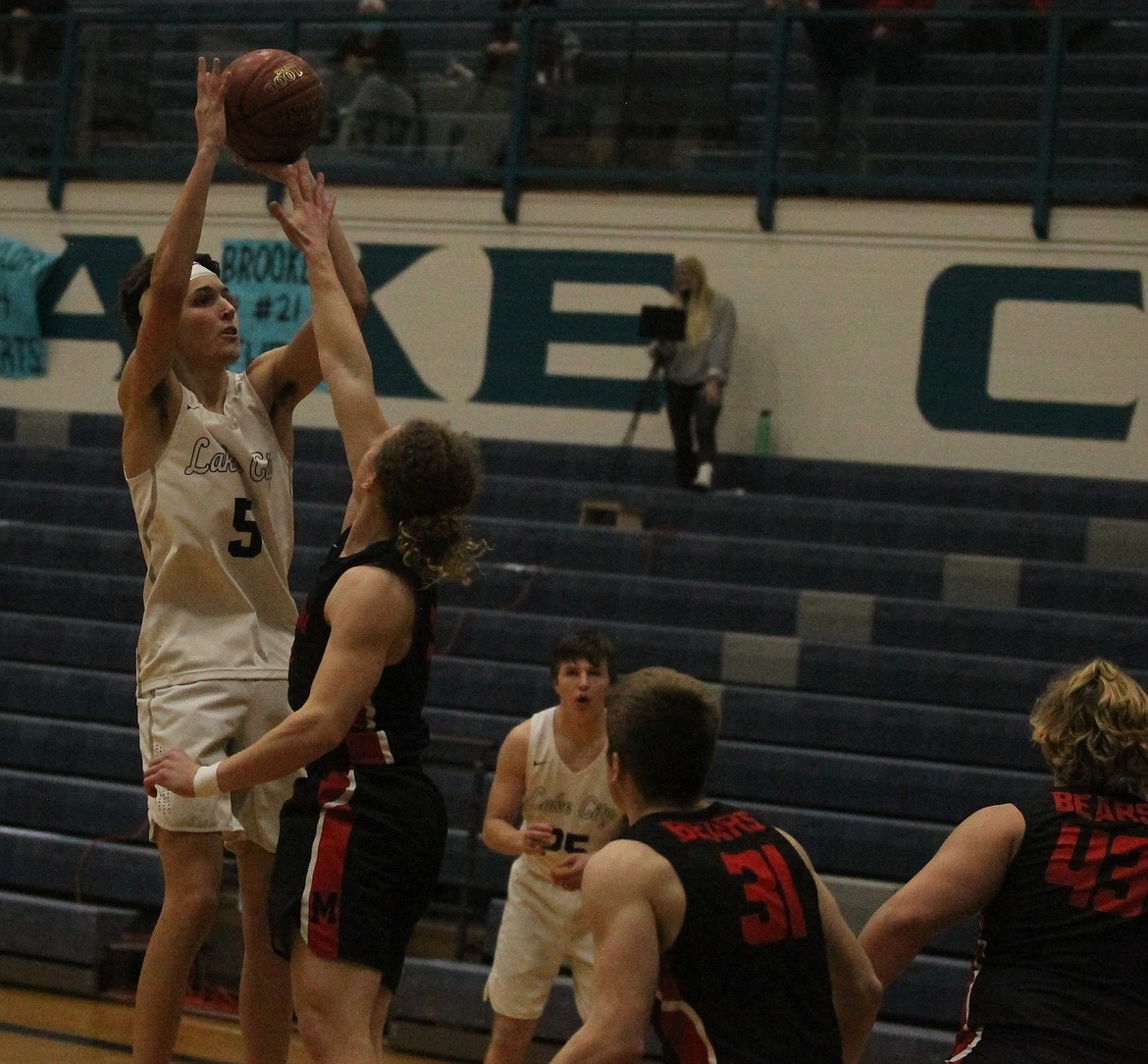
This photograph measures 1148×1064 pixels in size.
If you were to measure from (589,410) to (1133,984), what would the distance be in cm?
778

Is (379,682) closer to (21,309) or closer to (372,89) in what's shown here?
(372,89)

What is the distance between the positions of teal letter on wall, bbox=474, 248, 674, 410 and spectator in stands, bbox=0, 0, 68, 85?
3394 mm

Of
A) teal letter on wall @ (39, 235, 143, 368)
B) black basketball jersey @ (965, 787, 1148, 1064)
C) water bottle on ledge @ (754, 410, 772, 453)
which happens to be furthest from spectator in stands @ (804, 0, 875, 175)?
black basketball jersey @ (965, 787, 1148, 1064)

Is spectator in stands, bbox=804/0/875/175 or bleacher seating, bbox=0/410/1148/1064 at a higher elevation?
spectator in stands, bbox=804/0/875/175

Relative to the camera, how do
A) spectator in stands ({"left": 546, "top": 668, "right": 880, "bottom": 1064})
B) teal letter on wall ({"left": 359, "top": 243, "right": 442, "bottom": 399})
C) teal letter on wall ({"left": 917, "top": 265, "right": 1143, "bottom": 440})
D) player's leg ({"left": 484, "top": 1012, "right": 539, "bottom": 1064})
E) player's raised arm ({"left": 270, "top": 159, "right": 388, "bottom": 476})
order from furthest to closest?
teal letter on wall ({"left": 359, "top": 243, "right": 442, "bottom": 399}) → teal letter on wall ({"left": 917, "top": 265, "right": 1143, "bottom": 440}) → player's leg ({"left": 484, "top": 1012, "right": 539, "bottom": 1064}) → player's raised arm ({"left": 270, "top": 159, "right": 388, "bottom": 476}) → spectator in stands ({"left": 546, "top": 668, "right": 880, "bottom": 1064})

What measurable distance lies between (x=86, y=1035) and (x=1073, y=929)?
414 cm

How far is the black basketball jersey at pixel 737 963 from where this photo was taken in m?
2.62

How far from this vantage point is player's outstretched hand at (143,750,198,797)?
327 centimetres

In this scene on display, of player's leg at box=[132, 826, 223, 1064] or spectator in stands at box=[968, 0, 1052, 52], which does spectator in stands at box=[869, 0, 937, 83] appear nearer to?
spectator in stands at box=[968, 0, 1052, 52]

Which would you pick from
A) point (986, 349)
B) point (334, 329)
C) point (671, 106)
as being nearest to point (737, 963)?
point (334, 329)

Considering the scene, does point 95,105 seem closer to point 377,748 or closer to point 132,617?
point 132,617

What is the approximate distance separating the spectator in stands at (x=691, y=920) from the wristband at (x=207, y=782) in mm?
847

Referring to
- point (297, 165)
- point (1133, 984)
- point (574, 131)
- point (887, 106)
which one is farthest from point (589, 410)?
point (1133, 984)

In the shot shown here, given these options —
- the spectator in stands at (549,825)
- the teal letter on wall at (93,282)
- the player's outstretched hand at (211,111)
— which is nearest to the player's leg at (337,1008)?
the player's outstretched hand at (211,111)
